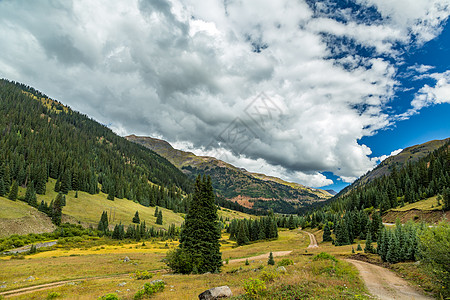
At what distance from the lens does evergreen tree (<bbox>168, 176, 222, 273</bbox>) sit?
3409 cm

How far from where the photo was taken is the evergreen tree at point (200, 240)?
34.1 m

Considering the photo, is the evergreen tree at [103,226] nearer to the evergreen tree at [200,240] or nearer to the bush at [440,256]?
the evergreen tree at [200,240]

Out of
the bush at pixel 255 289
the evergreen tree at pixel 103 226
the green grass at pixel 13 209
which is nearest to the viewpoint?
the bush at pixel 255 289

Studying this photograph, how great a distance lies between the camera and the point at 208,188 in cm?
3884

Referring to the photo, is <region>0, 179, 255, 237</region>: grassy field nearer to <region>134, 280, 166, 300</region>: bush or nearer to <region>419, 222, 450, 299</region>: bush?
<region>134, 280, 166, 300</region>: bush

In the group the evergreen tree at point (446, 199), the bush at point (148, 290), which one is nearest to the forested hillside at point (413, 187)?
the evergreen tree at point (446, 199)

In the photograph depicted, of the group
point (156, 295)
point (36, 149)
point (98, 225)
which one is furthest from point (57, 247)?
point (36, 149)

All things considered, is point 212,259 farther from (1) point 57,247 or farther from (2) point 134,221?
(2) point 134,221

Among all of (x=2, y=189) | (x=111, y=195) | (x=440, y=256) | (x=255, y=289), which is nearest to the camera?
(x=255, y=289)

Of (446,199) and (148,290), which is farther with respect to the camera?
(446,199)

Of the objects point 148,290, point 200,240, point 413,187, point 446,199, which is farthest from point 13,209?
point 413,187

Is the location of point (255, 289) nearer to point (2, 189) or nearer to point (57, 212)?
point (57, 212)

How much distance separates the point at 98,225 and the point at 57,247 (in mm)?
33027

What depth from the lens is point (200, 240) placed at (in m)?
35.3
